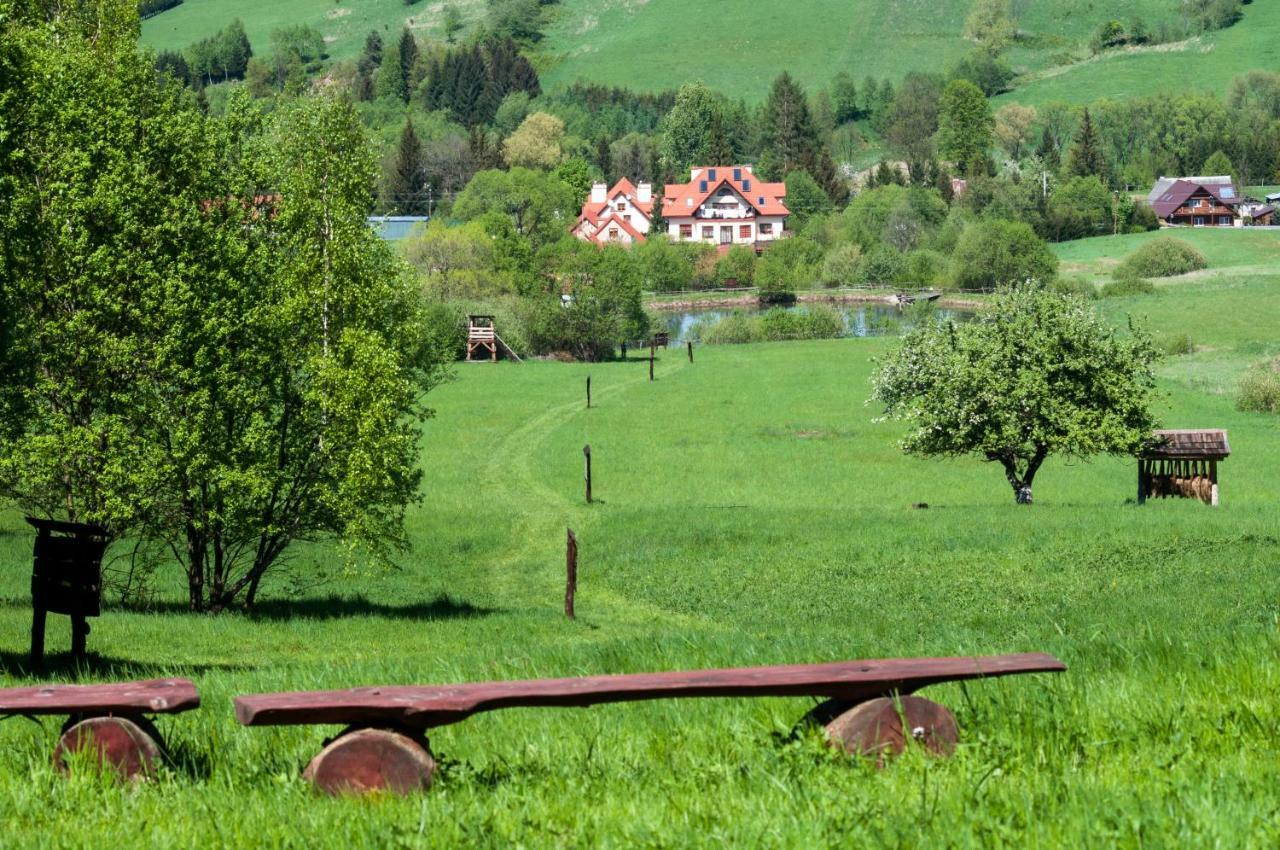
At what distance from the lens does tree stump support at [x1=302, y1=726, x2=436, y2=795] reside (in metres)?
7.45

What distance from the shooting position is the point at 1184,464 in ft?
153

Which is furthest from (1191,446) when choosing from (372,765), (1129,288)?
(1129,288)

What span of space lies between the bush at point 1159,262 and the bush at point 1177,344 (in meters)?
52.8

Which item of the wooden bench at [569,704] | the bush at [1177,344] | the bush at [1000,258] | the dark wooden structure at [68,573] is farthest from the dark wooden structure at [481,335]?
the wooden bench at [569,704]

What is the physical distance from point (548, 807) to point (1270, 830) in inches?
123

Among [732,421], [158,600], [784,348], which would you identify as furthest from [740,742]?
[784,348]

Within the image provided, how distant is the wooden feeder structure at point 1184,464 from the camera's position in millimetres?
43281

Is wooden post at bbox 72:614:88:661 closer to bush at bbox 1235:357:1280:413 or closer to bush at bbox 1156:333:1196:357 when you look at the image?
bush at bbox 1235:357:1280:413

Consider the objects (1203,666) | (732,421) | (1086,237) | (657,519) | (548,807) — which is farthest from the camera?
(1086,237)

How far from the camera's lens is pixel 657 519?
1693 inches

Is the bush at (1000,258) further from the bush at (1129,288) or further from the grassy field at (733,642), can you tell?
the grassy field at (733,642)

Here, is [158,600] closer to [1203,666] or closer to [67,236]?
[67,236]

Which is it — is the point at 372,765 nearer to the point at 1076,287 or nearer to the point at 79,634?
the point at 79,634

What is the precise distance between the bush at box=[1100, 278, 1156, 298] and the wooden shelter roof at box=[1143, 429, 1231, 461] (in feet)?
313
